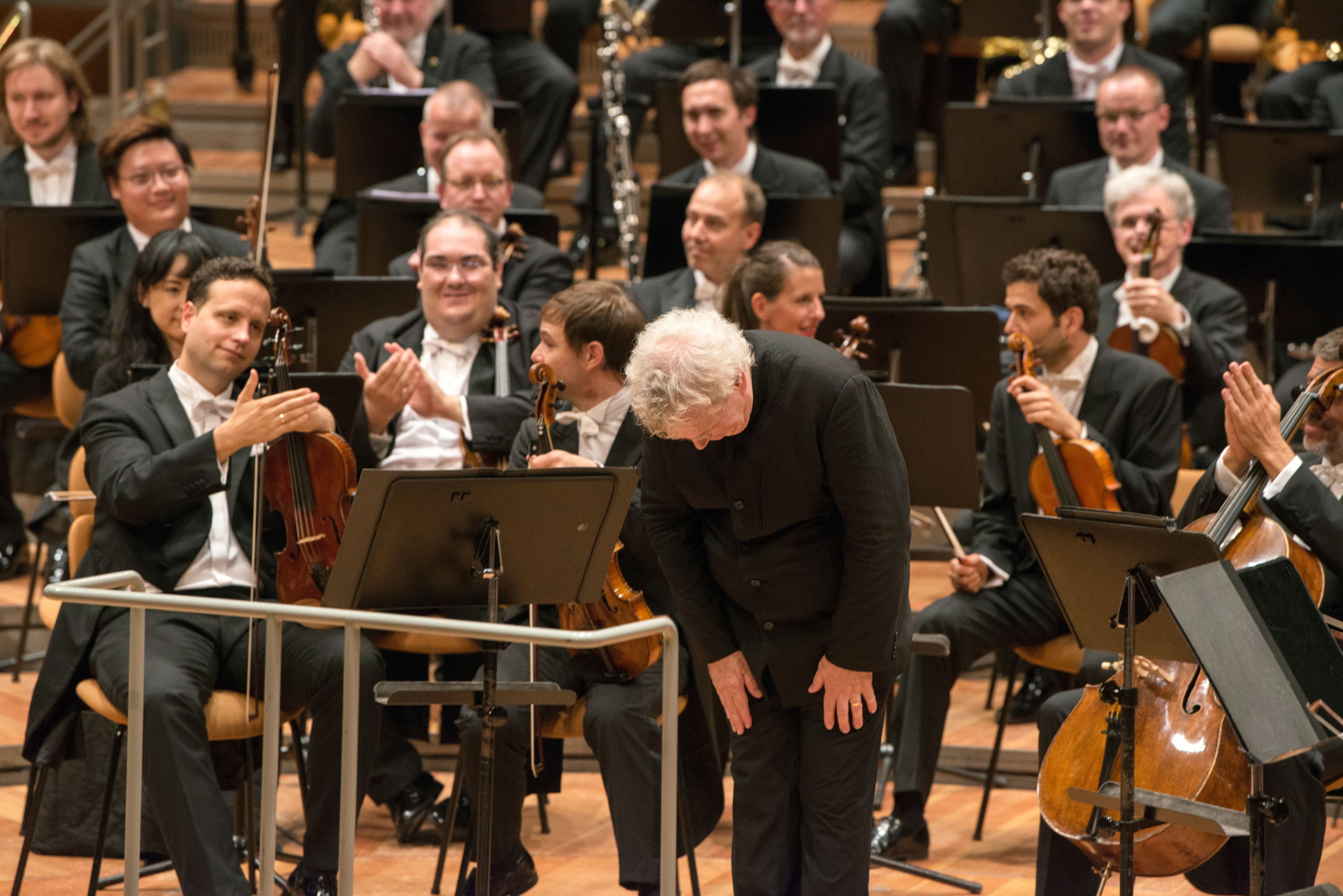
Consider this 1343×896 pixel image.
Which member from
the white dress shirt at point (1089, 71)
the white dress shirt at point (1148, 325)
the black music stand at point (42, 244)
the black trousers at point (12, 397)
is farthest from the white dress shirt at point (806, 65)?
the black trousers at point (12, 397)

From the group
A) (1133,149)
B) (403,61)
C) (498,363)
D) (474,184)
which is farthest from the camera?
(403,61)

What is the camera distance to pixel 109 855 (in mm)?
3867

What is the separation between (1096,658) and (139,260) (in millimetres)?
2446

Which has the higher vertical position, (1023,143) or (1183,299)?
(1023,143)

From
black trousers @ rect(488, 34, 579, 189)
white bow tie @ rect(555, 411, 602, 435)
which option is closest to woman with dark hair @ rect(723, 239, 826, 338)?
white bow tie @ rect(555, 411, 602, 435)

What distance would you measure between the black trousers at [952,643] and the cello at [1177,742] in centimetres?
71

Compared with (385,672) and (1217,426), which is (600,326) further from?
(1217,426)

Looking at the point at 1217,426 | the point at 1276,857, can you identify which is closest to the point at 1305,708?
the point at 1276,857

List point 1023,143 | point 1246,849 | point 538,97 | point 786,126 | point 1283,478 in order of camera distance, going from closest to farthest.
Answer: point 1283,478 → point 1246,849 → point 1023,143 → point 786,126 → point 538,97

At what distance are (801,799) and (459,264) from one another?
1748 mm

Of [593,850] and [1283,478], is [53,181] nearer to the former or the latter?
[593,850]

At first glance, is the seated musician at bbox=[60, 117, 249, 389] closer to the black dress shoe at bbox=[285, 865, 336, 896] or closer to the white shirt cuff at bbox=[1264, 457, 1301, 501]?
the black dress shoe at bbox=[285, 865, 336, 896]

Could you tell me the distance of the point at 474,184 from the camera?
4945 mm

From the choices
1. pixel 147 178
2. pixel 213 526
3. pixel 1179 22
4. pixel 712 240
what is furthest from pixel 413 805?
pixel 1179 22
